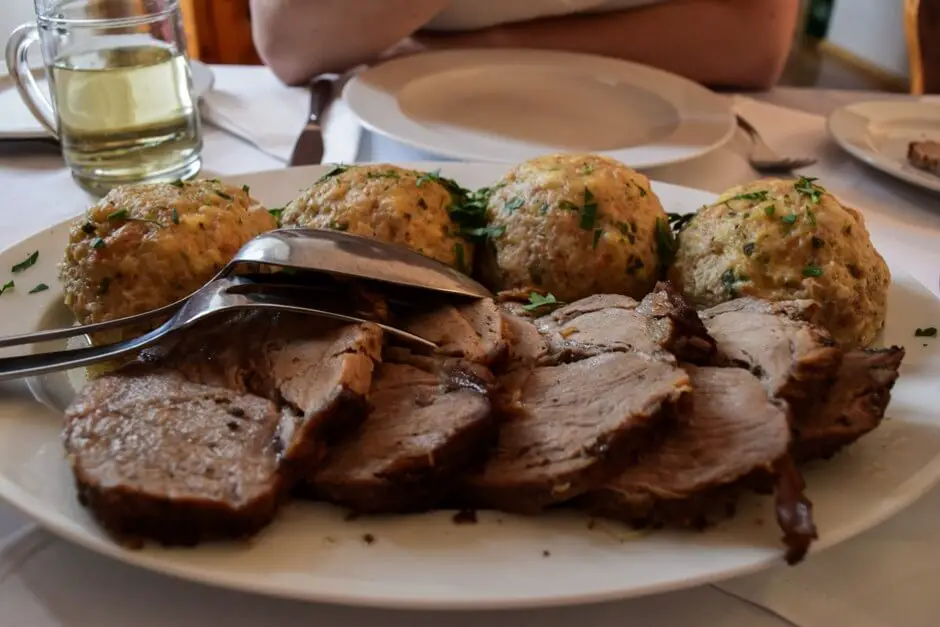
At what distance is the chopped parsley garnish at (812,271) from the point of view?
152 cm

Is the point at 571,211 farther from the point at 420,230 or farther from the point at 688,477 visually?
the point at 688,477

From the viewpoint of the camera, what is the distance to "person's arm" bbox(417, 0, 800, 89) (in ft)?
11.5

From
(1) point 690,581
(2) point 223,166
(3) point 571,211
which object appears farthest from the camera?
(2) point 223,166

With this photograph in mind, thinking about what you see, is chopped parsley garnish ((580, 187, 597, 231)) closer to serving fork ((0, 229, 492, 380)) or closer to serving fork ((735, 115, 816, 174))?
serving fork ((0, 229, 492, 380))

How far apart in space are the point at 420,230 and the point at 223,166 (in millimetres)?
1223

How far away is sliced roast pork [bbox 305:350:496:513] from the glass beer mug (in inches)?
54.6

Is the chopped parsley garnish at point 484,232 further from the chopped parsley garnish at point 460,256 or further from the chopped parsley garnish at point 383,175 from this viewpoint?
the chopped parsley garnish at point 383,175

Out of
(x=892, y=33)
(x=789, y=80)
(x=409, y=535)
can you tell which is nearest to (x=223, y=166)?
(x=409, y=535)

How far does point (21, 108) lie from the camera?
2.85 m

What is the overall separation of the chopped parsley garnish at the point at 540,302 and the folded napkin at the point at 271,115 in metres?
1.21

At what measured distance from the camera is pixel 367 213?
1.65 metres

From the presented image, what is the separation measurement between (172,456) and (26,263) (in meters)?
0.85

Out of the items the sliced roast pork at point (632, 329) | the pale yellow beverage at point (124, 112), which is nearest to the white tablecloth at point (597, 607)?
the sliced roast pork at point (632, 329)

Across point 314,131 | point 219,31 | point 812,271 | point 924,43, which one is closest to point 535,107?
point 314,131
